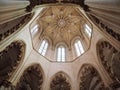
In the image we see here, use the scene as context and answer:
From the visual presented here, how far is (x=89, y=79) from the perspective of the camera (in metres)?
15.4

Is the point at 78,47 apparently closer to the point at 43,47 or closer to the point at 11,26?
the point at 43,47

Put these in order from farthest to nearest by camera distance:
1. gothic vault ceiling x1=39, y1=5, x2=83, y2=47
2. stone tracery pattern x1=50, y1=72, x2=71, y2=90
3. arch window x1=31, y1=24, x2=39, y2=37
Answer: gothic vault ceiling x1=39, y1=5, x2=83, y2=47, arch window x1=31, y1=24, x2=39, y2=37, stone tracery pattern x1=50, y1=72, x2=71, y2=90

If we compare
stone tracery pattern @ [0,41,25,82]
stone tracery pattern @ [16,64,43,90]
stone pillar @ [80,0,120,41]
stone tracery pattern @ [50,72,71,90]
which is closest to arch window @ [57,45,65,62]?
stone tracery pattern @ [50,72,71,90]

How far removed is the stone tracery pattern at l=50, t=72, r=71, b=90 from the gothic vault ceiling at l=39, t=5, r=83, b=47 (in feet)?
12.2

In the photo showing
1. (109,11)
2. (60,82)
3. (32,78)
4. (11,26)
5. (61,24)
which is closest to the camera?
(109,11)

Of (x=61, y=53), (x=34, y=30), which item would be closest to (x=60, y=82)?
(x=61, y=53)

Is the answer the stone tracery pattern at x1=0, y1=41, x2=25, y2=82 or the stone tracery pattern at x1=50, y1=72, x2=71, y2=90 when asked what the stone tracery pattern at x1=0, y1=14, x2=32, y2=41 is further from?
the stone tracery pattern at x1=50, y1=72, x2=71, y2=90

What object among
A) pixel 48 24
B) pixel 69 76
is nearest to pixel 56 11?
pixel 48 24

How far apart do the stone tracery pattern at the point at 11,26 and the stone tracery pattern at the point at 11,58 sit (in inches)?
41.2

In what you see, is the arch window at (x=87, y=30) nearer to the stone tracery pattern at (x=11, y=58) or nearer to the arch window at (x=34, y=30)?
the arch window at (x=34, y=30)

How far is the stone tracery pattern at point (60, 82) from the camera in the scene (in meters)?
15.4

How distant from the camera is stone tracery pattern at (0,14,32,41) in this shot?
11484 millimetres

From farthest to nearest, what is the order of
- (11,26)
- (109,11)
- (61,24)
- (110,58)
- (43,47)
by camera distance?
(61,24) → (43,47) → (110,58) → (11,26) → (109,11)

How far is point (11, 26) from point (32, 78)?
4.75 m
